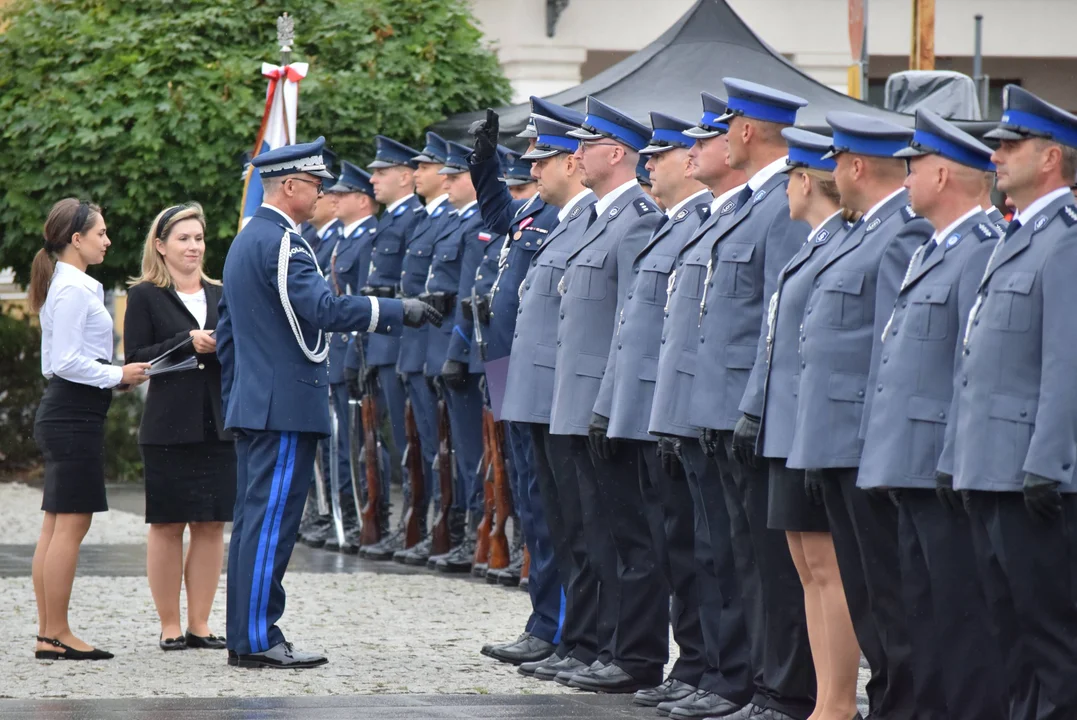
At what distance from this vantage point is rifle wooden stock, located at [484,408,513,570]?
1030 cm

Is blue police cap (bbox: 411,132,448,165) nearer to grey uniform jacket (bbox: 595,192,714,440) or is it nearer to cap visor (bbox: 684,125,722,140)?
grey uniform jacket (bbox: 595,192,714,440)

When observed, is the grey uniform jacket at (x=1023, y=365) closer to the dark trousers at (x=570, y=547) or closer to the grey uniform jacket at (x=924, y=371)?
the grey uniform jacket at (x=924, y=371)

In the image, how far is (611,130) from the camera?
7426 millimetres

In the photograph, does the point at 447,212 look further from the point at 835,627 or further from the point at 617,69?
the point at 835,627

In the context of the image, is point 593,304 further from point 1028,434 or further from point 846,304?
point 1028,434

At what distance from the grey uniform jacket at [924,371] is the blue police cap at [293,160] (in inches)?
122

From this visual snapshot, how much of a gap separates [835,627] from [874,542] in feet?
1.10

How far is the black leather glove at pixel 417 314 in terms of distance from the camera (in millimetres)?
7871

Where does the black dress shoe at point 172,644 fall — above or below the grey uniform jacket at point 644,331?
below

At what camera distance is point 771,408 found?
19.6ft

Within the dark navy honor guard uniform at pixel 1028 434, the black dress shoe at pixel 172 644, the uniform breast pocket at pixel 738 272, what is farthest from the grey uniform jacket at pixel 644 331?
the black dress shoe at pixel 172 644

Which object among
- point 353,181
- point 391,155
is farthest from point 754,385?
point 353,181

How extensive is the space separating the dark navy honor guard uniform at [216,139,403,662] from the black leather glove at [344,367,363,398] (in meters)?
4.68

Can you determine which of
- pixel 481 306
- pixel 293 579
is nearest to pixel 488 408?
pixel 481 306
